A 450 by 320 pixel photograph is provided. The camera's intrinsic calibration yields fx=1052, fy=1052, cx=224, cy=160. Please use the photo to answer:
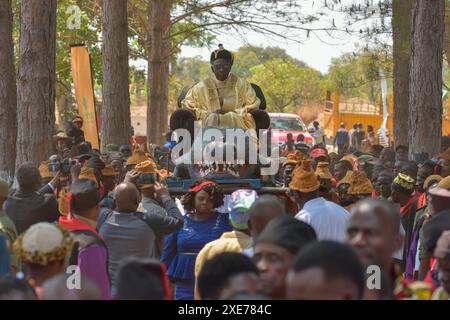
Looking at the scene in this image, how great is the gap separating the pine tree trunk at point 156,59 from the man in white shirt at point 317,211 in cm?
1712

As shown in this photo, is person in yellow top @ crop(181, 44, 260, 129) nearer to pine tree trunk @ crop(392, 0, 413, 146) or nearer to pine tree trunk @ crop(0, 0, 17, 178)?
pine tree trunk @ crop(0, 0, 17, 178)

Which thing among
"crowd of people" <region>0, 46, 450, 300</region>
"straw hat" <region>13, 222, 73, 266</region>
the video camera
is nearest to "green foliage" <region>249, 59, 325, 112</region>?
"crowd of people" <region>0, 46, 450, 300</region>

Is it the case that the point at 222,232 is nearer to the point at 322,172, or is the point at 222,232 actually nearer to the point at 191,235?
the point at 191,235

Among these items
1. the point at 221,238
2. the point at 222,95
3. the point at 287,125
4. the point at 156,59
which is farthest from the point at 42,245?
the point at 287,125

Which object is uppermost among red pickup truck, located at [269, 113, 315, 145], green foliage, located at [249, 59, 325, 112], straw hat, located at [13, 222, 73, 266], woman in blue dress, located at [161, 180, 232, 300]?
green foliage, located at [249, 59, 325, 112]

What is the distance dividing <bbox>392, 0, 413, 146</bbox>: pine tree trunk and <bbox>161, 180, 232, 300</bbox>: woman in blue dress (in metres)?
10.7

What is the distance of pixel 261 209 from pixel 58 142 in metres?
13.1

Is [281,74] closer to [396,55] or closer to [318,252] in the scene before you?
[396,55]

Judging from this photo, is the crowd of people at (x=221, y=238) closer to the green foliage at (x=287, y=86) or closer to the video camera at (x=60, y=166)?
the video camera at (x=60, y=166)

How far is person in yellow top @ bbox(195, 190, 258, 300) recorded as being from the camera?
7053mm

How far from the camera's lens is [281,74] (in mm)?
74625

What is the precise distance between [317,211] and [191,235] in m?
1.13

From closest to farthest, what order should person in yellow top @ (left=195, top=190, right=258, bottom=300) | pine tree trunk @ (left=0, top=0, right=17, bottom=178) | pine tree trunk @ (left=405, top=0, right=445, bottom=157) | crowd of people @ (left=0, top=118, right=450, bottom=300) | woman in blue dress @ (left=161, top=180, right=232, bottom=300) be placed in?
1. crowd of people @ (left=0, top=118, right=450, bottom=300)
2. person in yellow top @ (left=195, top=190, right=258, bottom=300)
3. woman in blue dress @ (left=161, top=180, right=232, bottom=300)
4. pine tree trunk @ (left=405, top=0, right=445, bottom=157)
5. pine tree trunk @ (left=0, top=0, right=17, bottom=178)

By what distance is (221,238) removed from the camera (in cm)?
732
